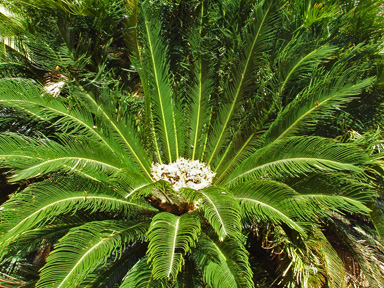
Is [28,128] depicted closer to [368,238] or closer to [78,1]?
[78,1]

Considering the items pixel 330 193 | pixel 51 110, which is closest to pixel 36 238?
pixel 51 110

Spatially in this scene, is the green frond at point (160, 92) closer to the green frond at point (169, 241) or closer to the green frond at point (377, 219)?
the green frond at point (169, 241)

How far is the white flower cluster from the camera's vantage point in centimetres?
370

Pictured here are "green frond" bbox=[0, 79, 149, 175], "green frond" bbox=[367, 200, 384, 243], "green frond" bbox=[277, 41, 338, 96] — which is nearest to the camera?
"green frond" bbox=[0, 79, 149, 175]

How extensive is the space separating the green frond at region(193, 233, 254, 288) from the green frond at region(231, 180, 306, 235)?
11.2 inches

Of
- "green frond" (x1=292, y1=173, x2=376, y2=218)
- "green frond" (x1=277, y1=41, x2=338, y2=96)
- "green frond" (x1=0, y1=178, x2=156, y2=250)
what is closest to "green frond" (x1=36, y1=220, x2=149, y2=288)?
"green frond" (x1=0, y1=178, x2=156, y2=250)

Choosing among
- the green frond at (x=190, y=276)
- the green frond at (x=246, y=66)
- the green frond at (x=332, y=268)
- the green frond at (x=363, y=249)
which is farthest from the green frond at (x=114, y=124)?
the green frond at (x=363, y=249)

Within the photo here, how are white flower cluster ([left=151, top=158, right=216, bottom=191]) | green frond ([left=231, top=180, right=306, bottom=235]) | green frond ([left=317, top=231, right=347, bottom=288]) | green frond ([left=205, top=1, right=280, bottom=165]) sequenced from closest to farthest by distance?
green frond ([left=231, top=180, right=306, bottom=235]), green frond ([left=317, top=231, right=347, bottom=288]), green frond ([left=205, top=1, right=280, bottom=165]), white flower cluster ([left=151, top=158, right=216, bottom=191])

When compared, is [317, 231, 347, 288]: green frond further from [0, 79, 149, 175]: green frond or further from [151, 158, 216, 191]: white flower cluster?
[0, 79, 149, 175]: green frond

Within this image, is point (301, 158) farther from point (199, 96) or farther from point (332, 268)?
point (199, 96)

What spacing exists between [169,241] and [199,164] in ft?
5.52

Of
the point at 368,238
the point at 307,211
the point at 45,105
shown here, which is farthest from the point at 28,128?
the point at 368,238

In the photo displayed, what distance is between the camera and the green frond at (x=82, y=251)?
7.41ft

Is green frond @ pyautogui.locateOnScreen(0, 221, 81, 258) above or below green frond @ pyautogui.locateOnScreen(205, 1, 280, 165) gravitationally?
below
